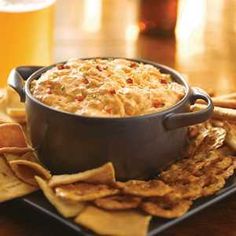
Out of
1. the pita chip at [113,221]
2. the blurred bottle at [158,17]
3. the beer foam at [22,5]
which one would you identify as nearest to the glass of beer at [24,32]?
the beer foam at [22,5]

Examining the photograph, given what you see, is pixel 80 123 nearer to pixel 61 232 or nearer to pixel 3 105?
pixel 61 232

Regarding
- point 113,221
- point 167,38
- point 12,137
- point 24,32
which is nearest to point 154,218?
point 113,221

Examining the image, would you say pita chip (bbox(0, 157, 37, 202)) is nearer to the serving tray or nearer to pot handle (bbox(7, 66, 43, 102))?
the serving tray

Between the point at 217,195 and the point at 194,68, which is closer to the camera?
the point at 217,195

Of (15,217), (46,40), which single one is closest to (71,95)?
(15,217)

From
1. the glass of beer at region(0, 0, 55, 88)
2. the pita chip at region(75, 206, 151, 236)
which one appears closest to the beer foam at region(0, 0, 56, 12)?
the glass of beer at region(0, 0, 55, 88)

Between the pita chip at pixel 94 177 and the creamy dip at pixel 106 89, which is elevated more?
the creamy dip at pixel 106 89

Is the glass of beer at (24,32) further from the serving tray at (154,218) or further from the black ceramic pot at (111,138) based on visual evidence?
the serving tray at (154,218)
